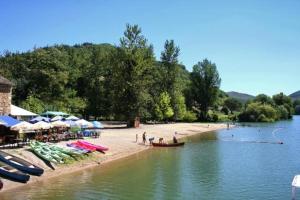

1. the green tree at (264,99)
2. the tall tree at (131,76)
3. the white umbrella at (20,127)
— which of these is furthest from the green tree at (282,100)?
the white umbrella at (20,127)

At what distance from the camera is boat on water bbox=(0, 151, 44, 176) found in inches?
1262

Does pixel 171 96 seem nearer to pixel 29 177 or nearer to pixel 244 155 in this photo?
pixel 244 155

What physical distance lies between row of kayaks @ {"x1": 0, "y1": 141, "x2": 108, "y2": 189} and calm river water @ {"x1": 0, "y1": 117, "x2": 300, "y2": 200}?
54.0 inches

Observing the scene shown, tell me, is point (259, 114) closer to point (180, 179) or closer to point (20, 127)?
point (180, 179)

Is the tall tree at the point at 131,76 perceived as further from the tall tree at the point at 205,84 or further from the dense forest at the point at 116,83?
the tall tree at the point at 205,84

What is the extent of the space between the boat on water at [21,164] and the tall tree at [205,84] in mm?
106738

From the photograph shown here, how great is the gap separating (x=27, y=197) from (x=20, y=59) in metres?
69.4

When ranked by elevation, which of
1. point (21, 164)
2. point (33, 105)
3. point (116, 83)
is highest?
point (116, 83)

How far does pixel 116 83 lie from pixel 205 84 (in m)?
60.9

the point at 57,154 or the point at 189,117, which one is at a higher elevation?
the point at 189,117

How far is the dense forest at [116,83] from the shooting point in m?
80.5

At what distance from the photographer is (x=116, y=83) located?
81.1 m

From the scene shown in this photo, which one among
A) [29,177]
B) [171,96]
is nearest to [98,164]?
[29,177]

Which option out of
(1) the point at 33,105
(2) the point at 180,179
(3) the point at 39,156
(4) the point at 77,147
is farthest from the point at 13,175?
(1) the point at 33,105
